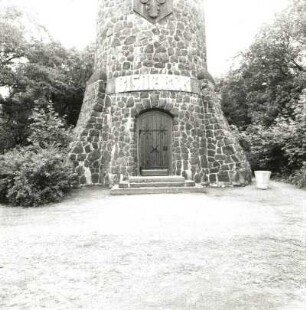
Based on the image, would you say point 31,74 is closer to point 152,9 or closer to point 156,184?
point 152,9

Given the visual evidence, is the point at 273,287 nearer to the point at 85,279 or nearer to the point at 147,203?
the point at 85,279

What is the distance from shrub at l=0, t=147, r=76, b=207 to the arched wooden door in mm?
3593

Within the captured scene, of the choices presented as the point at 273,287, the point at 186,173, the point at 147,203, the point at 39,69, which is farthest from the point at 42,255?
the point at 39,69

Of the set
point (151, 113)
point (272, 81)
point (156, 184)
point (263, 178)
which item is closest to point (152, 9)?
point (151, 113)

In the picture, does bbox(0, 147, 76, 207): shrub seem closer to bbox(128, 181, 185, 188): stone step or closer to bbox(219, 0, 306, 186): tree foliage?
bbox(128, 181, 185, 188): stone step

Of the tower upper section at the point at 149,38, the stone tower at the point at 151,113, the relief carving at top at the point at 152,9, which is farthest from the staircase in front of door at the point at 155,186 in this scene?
the relief carving at top at the point at 152,9

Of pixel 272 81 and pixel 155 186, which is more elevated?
pixel 272 81

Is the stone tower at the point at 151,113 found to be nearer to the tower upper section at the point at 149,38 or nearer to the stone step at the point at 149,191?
the tower upper section at the point at 149,38

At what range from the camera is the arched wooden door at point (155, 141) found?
43.5 ft

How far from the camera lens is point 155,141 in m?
13.3

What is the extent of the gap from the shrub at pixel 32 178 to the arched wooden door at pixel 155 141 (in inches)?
141

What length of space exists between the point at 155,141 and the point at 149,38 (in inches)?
152

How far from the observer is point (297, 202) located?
942 centimetres

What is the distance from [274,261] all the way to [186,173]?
332 inches
